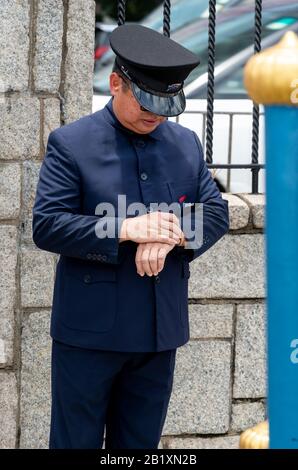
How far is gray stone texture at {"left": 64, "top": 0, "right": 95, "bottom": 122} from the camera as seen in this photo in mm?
4469

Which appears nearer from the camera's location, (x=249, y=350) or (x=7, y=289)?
(x=7, y=289)

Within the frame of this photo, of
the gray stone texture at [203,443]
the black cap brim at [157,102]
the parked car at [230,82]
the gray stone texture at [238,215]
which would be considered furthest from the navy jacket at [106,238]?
the parked car at [230,82]

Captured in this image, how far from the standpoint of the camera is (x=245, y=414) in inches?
189

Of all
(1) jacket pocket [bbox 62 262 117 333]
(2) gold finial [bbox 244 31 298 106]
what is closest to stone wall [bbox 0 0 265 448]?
(1) jacket pocket [bbox 62 262 117 333]

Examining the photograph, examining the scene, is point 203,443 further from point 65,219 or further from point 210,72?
point 65,219

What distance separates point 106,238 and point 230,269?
1.29 meters

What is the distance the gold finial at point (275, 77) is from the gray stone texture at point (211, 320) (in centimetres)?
265

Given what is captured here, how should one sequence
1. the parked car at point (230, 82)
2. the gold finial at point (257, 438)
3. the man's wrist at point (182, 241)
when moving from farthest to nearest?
the parked car at point (230, 82) → the man's wrist at point (182, 241) → the gold finial at point (257, 438)

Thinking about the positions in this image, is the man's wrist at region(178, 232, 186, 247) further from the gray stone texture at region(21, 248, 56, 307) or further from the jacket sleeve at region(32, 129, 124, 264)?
the gray stone texture at region(21, 248, 56, 307)

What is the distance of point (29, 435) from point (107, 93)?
368 centimetres

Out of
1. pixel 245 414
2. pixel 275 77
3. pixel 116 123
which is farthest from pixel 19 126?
pixel 275 77

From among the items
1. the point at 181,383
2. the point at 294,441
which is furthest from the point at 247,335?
the point at 294,441

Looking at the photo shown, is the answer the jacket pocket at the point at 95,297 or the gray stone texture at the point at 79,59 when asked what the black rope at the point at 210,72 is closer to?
the gray stone texture at the point at 79,59

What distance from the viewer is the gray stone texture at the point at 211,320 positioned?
469cm
